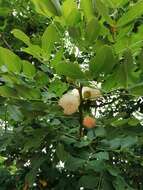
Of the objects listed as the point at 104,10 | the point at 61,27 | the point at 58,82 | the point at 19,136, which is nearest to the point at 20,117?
the point at 19,136

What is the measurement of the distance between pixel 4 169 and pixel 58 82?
740 mm

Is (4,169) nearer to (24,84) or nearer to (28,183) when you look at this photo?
(28,183)

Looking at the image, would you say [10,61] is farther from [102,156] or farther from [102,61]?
[102,156]

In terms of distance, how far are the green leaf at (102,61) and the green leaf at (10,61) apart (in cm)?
20

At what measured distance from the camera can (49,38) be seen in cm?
101

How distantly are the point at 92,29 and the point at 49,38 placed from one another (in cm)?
13

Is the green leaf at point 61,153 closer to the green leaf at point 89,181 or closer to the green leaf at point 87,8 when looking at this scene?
the green leaf at point 89,181

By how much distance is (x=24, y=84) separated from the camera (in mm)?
1056

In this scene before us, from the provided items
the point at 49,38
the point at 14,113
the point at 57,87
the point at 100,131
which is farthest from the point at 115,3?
the point at 14,113

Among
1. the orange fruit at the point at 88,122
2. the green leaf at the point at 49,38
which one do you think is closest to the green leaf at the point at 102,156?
the orange fruit at the point at 88,122

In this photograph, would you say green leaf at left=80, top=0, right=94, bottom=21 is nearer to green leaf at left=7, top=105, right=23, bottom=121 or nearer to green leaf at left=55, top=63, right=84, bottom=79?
green leaf at left=55, top=63, right=84, bottom=79

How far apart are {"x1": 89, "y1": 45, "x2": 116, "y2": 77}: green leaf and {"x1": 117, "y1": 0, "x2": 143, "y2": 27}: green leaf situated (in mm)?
89

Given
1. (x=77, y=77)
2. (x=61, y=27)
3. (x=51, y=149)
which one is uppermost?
(x=61, y=27)

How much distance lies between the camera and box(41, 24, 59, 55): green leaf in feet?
3.29
